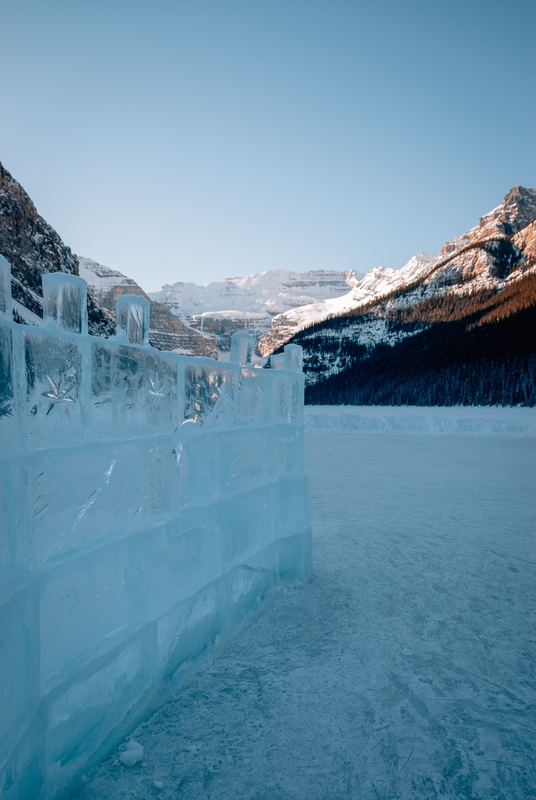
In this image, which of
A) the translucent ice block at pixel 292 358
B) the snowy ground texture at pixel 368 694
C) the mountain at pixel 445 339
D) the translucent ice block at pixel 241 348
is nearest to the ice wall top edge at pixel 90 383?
the translucent ice block at pixel 241 348

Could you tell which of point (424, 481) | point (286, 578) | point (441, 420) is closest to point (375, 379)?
point (441, 420)

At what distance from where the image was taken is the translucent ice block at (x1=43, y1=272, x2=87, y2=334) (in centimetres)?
130

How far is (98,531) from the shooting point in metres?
1.47

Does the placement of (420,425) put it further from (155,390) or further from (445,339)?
(445,339)

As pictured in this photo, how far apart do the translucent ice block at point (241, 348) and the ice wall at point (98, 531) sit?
15cm

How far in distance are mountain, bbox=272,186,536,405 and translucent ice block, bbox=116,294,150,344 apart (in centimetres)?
4588

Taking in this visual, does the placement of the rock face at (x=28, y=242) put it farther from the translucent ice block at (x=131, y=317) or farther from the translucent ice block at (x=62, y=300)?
the translucent ice block at (x=62, y=300)

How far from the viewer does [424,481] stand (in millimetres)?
6727

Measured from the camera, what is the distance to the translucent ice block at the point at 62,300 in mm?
1303

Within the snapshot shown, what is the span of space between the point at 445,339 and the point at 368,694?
6384cm

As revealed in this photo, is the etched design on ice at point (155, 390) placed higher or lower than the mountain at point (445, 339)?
lower

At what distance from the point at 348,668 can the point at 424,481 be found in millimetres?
5205

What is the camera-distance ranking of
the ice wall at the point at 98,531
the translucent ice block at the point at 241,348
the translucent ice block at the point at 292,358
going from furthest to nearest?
the translucent ice block at the point at 292,358 → the translucent ice block at the point at 241,348 → the ice wall at the point at 98,531

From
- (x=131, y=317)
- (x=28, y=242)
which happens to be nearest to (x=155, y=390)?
(x=131, y=317)
